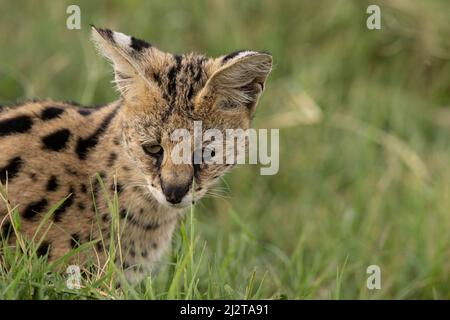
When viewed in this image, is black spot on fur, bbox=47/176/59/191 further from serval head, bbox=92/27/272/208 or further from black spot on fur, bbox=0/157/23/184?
serval head, bbox=92/27/272/208

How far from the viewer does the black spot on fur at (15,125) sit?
4.36 m

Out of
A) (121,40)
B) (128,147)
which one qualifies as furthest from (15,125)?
(121,40)

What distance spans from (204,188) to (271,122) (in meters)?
2.89

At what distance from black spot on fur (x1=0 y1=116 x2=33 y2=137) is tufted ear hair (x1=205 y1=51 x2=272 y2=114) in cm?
92

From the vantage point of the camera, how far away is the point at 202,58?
4.38 m

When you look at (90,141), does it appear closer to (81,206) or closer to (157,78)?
(81,206)

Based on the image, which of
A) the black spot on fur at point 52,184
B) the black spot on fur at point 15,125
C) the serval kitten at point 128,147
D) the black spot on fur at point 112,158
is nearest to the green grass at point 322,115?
the serval kitten at point 128,147

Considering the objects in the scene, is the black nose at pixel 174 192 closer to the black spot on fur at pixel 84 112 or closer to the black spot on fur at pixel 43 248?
the black spot on fur at pixel 43 248

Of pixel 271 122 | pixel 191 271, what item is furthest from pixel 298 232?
pixel 191 271

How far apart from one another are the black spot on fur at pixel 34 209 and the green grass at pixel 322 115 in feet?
3.65

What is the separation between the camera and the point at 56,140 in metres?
4.38

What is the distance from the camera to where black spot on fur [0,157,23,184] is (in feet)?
14.0

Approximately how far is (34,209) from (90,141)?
0.44 meters

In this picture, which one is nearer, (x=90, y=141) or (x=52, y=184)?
(x=52, y=184)
